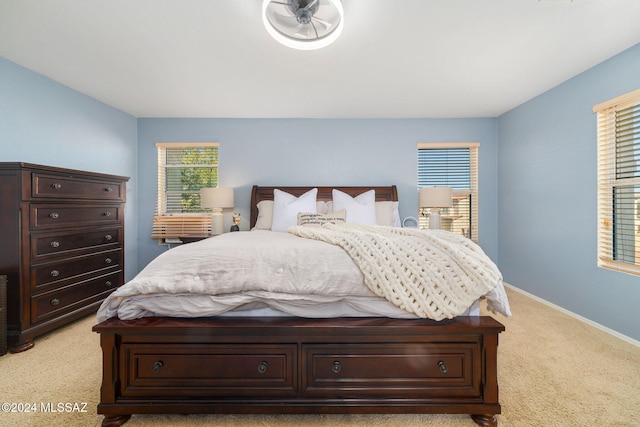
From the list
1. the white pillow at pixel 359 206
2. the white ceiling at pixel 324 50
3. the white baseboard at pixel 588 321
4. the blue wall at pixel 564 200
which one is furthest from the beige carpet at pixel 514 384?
the white ceiling at pixel 324 50

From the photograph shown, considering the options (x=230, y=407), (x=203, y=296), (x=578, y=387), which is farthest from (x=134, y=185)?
(x=578, y=387)

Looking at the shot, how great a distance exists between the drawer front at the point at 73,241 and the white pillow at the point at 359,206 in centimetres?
250

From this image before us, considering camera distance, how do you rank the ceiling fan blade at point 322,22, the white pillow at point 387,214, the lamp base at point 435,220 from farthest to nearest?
the lamp base at point 435,220
the white pillow at point 387,214
the ceiling fan blade at point 322,22

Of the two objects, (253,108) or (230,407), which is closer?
(230,407)

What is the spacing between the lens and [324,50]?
2248 mm

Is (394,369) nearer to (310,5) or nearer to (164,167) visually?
(310,5)

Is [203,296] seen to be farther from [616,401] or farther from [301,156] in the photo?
[301,156]

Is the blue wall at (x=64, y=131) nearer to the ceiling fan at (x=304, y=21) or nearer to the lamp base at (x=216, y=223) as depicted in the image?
the lamp base at (x=216, y=223)

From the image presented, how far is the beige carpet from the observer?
1385 millimetres

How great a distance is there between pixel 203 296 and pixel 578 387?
234 centimetres

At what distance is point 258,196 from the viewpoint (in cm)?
384

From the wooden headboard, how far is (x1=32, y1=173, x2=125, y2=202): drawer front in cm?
154

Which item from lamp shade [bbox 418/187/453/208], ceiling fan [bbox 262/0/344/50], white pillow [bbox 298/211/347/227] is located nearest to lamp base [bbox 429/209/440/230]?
lamp shade [bbox 418/187/453/208]

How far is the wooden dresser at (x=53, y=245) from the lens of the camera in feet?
6.68
